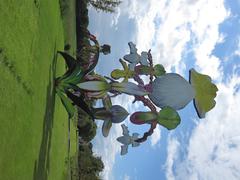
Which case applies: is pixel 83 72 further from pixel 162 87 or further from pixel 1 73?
pixel 1 73

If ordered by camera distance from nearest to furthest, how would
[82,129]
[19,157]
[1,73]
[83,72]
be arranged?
[1,73] < [19,157] < [83,72] < [82,129]

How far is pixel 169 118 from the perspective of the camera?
37.4ft

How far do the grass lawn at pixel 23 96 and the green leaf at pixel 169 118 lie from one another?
8.97 feet

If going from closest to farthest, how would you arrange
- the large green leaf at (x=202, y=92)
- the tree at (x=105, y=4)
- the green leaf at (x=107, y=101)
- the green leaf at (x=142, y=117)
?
the large green leaf at (x=202, y=92)
the green leaf at (x=142, y=117)
the green leaf at (x=107, y=101)
the tree at (x=105, y=4)

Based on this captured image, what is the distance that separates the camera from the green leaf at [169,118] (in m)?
11.3

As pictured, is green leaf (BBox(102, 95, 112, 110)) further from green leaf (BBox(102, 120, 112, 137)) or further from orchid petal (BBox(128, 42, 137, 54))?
orchid petal (BBox(128, 42, 137, 54))

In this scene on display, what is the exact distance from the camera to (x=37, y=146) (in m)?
9.27

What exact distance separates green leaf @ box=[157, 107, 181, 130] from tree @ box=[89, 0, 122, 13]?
19.2 metres

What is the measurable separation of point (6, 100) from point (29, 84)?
199cm

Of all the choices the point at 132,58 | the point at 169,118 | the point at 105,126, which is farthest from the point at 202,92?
the point at 105,126

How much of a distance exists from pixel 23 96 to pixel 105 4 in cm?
2297

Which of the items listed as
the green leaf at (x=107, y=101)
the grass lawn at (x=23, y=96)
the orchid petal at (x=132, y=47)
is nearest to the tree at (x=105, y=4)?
the orchid petal at (x=132, y=47)

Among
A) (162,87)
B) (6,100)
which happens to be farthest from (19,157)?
(162,87)

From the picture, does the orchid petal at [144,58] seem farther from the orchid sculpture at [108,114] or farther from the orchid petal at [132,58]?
the orchid sculpture at [108,114]
